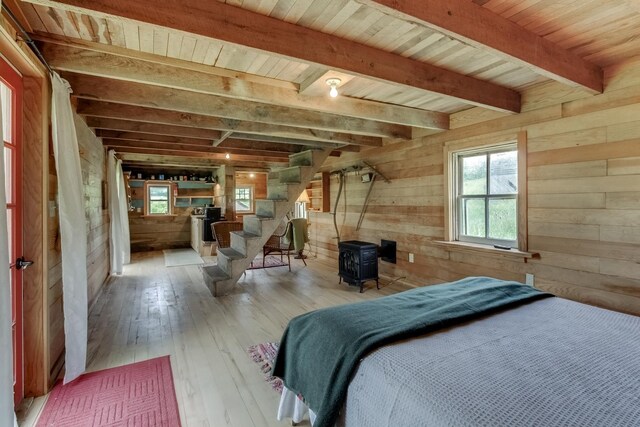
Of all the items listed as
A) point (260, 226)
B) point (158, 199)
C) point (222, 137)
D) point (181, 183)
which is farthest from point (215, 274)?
point (181, 183)

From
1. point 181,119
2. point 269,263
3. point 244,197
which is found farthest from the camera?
point 244,197

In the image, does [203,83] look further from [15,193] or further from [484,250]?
[484,250]

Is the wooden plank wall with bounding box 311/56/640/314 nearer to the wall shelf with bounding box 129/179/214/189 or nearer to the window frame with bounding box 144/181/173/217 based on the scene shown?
the wall shelf with bounding box 129/179/214/189

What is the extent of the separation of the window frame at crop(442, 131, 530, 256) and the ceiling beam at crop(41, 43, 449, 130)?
0.64 metres

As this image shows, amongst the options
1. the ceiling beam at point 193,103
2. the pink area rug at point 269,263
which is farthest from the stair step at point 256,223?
the ceiling beam at point 193,103

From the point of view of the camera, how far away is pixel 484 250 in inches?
131

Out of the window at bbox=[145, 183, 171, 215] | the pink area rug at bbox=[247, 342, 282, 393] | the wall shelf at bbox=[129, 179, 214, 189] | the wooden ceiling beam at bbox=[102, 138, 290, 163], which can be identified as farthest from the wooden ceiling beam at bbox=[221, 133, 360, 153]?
the window at bbox=[145, 183, 171, 215]

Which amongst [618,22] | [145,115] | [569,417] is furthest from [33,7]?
[618,22]

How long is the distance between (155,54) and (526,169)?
3.28m

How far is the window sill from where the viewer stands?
118 inches

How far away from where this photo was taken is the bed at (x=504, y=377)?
37.1 inches

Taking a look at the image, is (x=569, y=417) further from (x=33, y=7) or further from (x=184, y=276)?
(x=184, y=276)

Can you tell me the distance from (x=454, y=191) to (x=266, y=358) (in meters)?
2.81

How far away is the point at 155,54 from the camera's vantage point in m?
2.15
